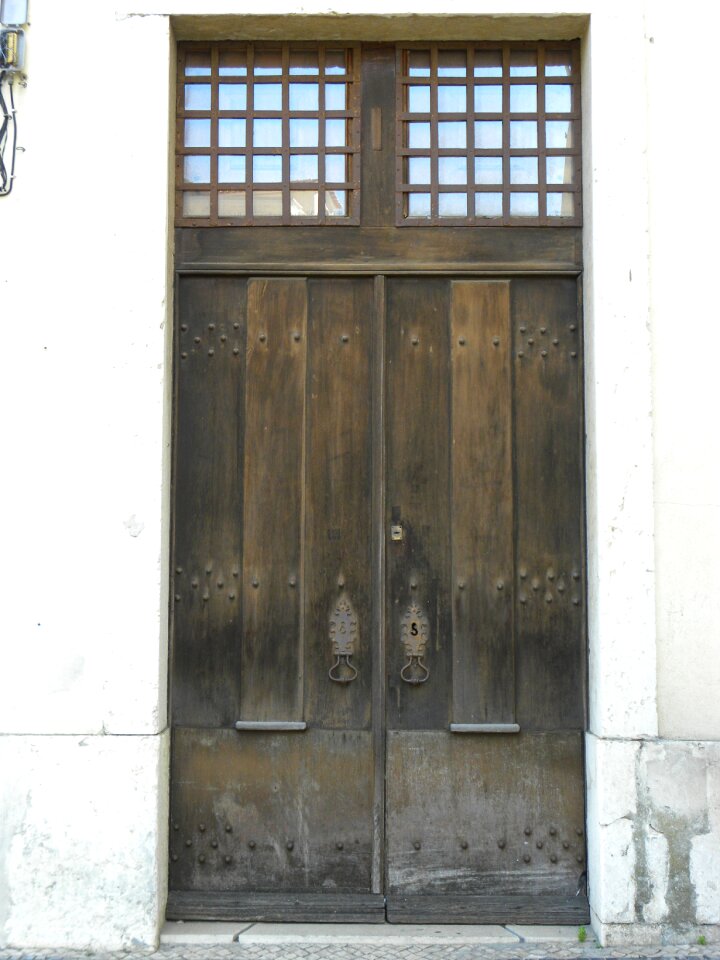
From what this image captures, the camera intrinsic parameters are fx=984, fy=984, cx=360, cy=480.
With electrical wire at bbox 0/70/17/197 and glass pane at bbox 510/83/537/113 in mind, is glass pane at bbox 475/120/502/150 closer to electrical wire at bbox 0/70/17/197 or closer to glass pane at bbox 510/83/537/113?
Answer: glass pane at bbox 510/83/537/113

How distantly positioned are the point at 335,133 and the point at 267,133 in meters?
0.29

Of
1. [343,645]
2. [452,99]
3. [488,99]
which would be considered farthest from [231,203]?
[343,645]

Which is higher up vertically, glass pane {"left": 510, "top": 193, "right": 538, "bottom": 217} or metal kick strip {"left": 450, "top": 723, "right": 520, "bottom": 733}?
glass pane {"left": 510, "top": 193, "right": 538, "bottom": 217}

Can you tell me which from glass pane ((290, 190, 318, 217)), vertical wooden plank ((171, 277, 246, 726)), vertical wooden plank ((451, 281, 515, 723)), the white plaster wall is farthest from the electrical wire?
the white plaster wall

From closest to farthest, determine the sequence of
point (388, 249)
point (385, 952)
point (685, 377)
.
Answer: point (385, 952), point (685, 377), point (388, 249)

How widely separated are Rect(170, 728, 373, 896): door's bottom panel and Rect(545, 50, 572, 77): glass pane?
2.94 m

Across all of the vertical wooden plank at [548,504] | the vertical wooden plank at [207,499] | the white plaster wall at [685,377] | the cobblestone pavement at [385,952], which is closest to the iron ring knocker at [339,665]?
the vertical wooden plank at [207,499]

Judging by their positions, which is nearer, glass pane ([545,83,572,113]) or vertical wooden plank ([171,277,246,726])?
vertical wooden plank ([171,277,246,726])

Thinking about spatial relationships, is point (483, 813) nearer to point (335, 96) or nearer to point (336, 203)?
point (336, 203)

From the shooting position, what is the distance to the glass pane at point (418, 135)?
4270mm

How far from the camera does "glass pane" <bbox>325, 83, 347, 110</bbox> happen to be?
4.28 meters

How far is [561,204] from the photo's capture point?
13.9 ft

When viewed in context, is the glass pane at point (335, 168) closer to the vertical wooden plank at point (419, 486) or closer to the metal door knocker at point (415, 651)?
the vertical wooden plank at point (419, 486)

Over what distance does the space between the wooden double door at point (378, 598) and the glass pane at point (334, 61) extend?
0.90m
